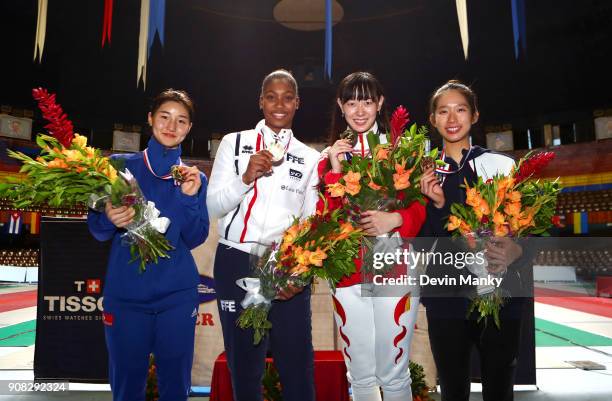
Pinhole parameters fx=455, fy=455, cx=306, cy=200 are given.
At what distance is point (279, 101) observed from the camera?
2066mm

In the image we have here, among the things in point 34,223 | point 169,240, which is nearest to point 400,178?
point 169,240

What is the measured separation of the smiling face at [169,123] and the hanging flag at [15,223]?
14426mm

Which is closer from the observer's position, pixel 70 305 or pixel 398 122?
pixel 398 122

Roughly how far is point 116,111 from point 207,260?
12.6 metres

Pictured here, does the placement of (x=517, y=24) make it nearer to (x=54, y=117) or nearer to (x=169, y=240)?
(x=169, y=240)

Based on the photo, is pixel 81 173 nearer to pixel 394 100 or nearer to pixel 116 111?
pixel 394 100

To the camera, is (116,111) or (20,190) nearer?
(20,190)

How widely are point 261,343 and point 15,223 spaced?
14.9 m

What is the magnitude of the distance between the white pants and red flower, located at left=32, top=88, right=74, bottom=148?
128 centimetres

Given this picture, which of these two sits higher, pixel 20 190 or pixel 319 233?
pixel 20 190

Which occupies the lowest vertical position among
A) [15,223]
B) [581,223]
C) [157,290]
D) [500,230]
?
[157,290]

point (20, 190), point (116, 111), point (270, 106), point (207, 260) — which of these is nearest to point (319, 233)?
point (270, 106)

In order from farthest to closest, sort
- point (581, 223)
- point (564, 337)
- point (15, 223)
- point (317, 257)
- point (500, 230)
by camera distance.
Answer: point (581, 223), point (15, 223), point (564, 337), point (500, 230), point (317, 257)

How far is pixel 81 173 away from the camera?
5.66 feet
